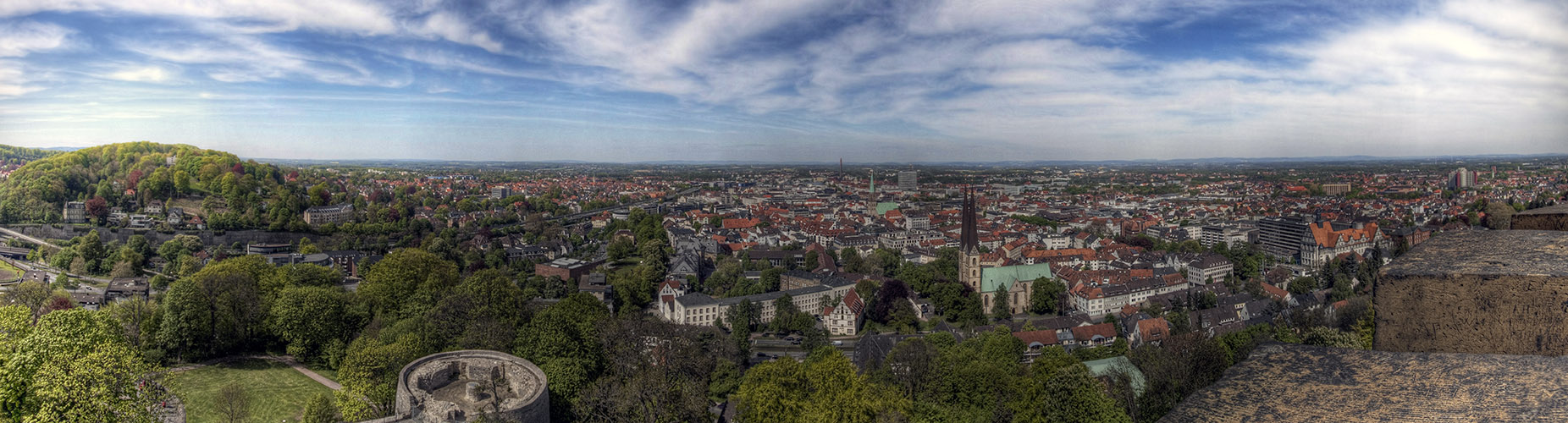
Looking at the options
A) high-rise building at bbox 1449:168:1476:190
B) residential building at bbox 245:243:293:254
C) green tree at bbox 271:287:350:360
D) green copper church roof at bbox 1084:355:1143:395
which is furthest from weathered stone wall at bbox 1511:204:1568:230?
high-rise building at bbox 1449:168:1476:190

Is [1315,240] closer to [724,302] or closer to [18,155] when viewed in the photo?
[724,302]

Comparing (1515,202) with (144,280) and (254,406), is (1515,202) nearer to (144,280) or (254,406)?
(254,406)

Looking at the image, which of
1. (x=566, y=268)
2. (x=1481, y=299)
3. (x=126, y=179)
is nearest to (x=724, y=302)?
(x=566, y=268)

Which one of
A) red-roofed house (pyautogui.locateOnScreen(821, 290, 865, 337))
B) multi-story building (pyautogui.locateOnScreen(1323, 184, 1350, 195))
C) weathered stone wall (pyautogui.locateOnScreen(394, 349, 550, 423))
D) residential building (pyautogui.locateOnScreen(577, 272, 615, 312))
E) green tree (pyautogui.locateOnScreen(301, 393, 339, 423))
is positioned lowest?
red-roofed house (pyautogui.locateOnScreen(821, 290, 865, 337))

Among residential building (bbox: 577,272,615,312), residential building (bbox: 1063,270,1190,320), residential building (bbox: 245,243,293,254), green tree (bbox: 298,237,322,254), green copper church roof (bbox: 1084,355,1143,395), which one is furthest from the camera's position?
green tree (bbox: 298,237,322,254)

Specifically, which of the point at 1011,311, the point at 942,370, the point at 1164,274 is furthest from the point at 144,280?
the point at 1164,274

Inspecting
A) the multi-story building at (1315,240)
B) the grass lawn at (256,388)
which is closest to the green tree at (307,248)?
the grass lawn at (256,388)

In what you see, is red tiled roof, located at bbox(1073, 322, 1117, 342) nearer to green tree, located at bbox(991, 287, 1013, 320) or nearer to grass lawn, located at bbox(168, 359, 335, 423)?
green tree, located at bbox(991, 287, 1013, 320)
